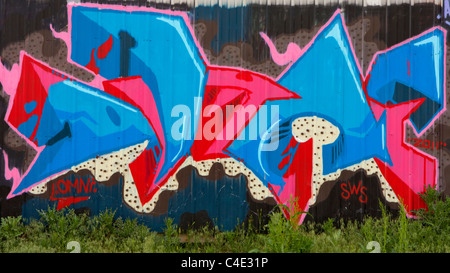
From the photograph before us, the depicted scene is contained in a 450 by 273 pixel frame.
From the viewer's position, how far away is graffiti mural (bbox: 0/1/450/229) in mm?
4922

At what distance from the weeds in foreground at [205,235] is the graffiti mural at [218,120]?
149mm

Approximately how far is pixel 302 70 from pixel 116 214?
299cm

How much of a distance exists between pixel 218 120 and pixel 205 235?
4.76 feet

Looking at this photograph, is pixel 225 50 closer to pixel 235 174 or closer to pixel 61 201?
pixel 235 174

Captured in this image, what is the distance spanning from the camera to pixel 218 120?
16.2 ft

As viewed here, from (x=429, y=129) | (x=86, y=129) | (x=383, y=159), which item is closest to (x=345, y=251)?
(x=383, y=159)

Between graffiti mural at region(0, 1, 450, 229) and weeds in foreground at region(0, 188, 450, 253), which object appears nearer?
weeds in foreground at region(0, 188, 450, 253)

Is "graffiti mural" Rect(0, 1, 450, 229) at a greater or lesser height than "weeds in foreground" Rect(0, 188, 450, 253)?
greater

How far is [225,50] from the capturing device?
4957 mm

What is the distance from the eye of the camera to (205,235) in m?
4.85

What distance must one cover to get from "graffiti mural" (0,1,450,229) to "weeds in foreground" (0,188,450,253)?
0.49 ft

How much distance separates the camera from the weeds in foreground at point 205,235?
13.9 feet

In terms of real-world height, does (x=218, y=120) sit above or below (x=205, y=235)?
above

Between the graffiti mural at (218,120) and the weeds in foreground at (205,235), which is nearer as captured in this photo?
the weeds in foreground at (205,235)
